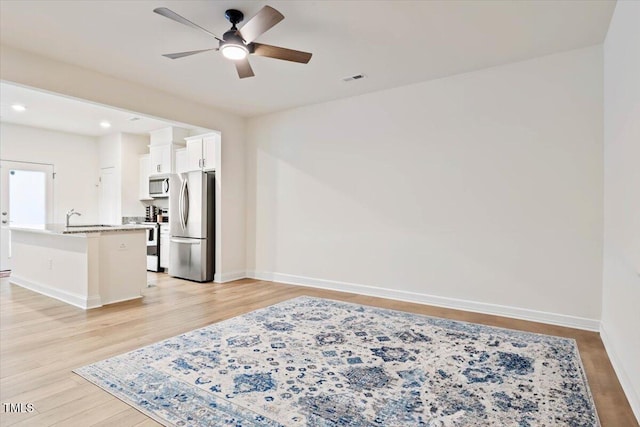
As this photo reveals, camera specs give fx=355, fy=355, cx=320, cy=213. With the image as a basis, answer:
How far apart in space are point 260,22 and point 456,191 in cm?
288

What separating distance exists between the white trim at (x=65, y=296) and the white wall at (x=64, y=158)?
9.10 ft

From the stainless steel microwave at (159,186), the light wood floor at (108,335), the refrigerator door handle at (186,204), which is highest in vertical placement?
the stainless steel microwave at (159,186)

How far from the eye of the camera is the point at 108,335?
10.8 feet

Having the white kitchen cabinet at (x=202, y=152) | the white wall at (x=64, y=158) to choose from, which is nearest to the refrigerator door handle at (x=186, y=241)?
the white kitchen cabinet at (x=202, y=152)

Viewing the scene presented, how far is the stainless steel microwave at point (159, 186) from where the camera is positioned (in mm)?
6969

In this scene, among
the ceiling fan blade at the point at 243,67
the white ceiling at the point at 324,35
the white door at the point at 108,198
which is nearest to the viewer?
the white ceiling at the point at 324,35

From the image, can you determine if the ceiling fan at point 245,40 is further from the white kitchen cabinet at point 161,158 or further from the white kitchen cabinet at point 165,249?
the white kitchen cabinet at point 165,249

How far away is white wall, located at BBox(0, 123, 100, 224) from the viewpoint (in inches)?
269

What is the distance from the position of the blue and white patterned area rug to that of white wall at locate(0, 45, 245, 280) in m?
2.63

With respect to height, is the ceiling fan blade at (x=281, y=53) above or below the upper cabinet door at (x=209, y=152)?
above

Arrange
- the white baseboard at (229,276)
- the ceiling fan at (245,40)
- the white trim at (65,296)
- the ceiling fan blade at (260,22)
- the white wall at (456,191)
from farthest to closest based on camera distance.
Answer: the white baseboard at (229,276) → the white trim at (65,296) → the white wall at (456,191) → the ceiling fan at (245,40) → the ceiling fan blade at (260,22)

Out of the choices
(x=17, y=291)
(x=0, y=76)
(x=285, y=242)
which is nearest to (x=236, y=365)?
(x=285, y=242)

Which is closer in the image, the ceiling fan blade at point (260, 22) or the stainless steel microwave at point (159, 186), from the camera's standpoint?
the ceiling fan blade at point (260, 22)

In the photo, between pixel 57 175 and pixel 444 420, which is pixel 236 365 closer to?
pixel 444 420
